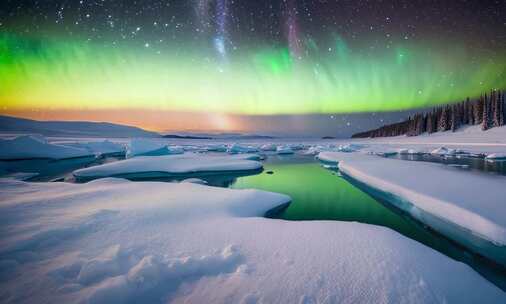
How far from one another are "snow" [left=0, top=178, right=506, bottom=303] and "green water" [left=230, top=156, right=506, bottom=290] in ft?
4.66

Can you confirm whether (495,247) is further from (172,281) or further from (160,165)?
(160,165)

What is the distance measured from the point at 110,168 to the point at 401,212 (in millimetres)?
14668

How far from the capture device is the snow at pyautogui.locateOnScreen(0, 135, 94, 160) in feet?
68.5

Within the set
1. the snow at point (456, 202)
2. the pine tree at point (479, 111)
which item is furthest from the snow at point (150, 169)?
the pine tree at point (479, 111)

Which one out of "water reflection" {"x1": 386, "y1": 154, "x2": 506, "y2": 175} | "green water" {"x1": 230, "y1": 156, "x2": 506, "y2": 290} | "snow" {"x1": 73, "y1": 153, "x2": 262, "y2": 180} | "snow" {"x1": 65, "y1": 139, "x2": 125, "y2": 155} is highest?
"snow" {"x1": 65, "y1": 139, "x2": 125, "y2": 155}

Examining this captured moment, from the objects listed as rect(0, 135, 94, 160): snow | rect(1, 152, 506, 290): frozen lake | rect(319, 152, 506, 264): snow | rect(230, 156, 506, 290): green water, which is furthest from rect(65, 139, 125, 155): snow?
rect(319, 152, 506, 264): snow

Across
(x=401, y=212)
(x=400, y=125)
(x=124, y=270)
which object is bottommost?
(x=401, y=212)

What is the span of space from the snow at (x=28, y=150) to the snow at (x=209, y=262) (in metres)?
24.0

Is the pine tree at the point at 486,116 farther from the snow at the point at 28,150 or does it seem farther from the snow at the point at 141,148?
the snow at the point at 28,150

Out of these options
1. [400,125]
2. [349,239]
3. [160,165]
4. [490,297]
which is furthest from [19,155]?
[400,125]

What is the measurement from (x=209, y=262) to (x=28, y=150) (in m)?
29.1

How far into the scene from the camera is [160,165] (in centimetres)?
1421

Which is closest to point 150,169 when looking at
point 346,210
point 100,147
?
point 346,210

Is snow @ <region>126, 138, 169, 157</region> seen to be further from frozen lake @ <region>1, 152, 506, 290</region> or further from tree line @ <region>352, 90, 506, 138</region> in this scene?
tree line @ <region>352, 90, 506, 138</region>
